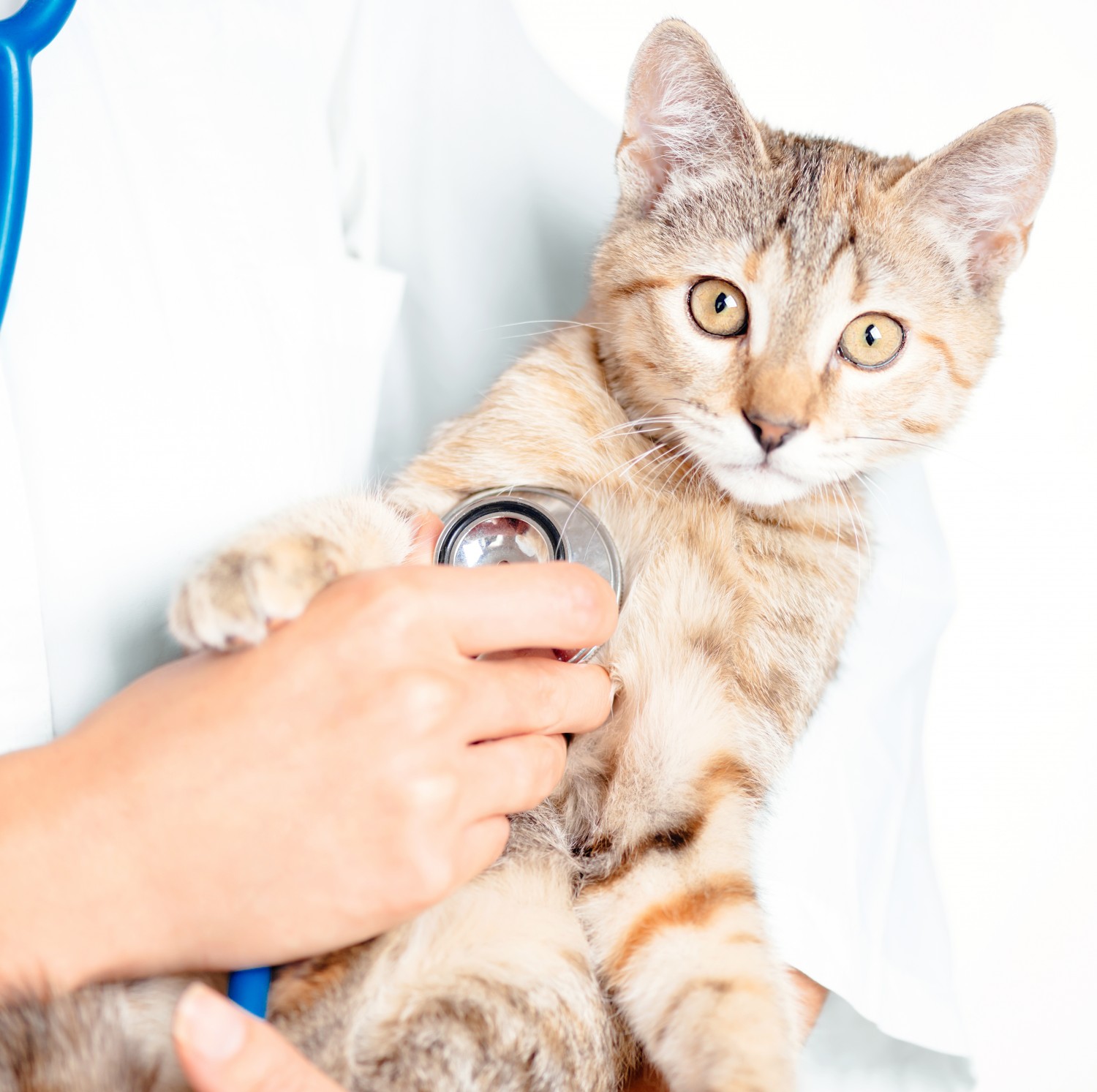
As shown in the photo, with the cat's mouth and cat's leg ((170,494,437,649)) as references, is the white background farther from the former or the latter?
cat's leg ((170,494,437,649))

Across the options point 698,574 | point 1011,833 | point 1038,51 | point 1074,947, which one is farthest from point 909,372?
Answer: point 1074,947

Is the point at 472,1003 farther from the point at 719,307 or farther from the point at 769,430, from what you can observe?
the point at 719,307

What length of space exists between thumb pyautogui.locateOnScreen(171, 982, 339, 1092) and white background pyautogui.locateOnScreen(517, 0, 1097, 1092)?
3.59 feet

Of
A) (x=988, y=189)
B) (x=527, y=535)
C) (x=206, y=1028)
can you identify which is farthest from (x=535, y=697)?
(x=988, y=189)

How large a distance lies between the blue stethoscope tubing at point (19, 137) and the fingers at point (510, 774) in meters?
0.25

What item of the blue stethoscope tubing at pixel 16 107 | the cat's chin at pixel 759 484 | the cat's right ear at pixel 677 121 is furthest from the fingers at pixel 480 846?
the cat's right ear at pixel 677 121

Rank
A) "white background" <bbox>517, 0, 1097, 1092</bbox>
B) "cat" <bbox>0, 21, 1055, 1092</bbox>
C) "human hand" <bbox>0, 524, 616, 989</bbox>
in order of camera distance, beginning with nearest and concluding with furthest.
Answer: "human hand" <bbox>0, 524, 616, 989</bbox>
"cat" <bbox>0, 21, 1055, 1092</bbox>
"white background" <bbox>517, 0, 1097, 1092</bbox>

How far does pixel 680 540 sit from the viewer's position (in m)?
1.11

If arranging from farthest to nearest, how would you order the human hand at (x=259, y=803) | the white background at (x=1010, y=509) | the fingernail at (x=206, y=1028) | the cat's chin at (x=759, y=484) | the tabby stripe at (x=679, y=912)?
the white background at (x=1010, y=509)
the cat's chin at (x=759, y=484)
the tabby stripe at (x=679, y=912)
the human hand at (x=259, y=803)
the fingernail at (x=206, y=1028)

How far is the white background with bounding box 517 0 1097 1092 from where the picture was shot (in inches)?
51.9

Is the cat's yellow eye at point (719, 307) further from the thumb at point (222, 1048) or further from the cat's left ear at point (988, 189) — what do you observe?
the thumb at point (222, 1048)

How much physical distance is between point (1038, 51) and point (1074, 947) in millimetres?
1324

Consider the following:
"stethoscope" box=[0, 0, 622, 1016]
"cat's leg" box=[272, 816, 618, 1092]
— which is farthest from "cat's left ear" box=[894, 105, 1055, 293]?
"cat's leg" box=[272, 816, 618, 1092]

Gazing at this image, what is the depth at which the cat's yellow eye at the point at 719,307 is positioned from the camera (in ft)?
3.59
